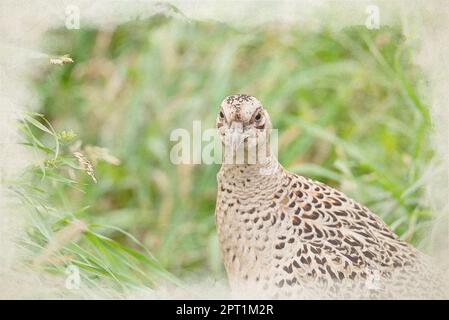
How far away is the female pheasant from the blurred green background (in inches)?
57.7

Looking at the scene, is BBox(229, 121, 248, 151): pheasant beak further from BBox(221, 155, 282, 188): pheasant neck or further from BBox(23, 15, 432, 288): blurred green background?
BBox(23, 15, 432, 288): blurred green background

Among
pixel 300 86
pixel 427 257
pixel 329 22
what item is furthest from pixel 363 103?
pixel 427 257

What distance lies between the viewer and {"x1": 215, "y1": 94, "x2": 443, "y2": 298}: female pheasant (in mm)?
3965

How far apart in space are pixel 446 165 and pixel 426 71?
483 millimetres

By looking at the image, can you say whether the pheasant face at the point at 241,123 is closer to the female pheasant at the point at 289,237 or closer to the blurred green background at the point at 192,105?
the female pheasant at the point at 289,237

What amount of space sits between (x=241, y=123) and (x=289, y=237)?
544 mm

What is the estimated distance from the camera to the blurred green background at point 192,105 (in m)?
5.90

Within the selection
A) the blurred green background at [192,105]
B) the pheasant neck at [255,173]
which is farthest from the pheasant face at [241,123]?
the blurred green background at [192,105]

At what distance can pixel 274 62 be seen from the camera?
6348 mm

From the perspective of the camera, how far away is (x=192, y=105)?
6129 mm

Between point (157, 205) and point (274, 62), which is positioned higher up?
point (274, 62)

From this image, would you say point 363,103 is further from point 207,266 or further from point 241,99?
point 241,99

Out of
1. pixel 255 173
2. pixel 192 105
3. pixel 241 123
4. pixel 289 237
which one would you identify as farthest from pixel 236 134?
pixel 192 105

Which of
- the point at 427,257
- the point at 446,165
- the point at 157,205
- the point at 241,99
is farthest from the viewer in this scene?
the point at 157,205
